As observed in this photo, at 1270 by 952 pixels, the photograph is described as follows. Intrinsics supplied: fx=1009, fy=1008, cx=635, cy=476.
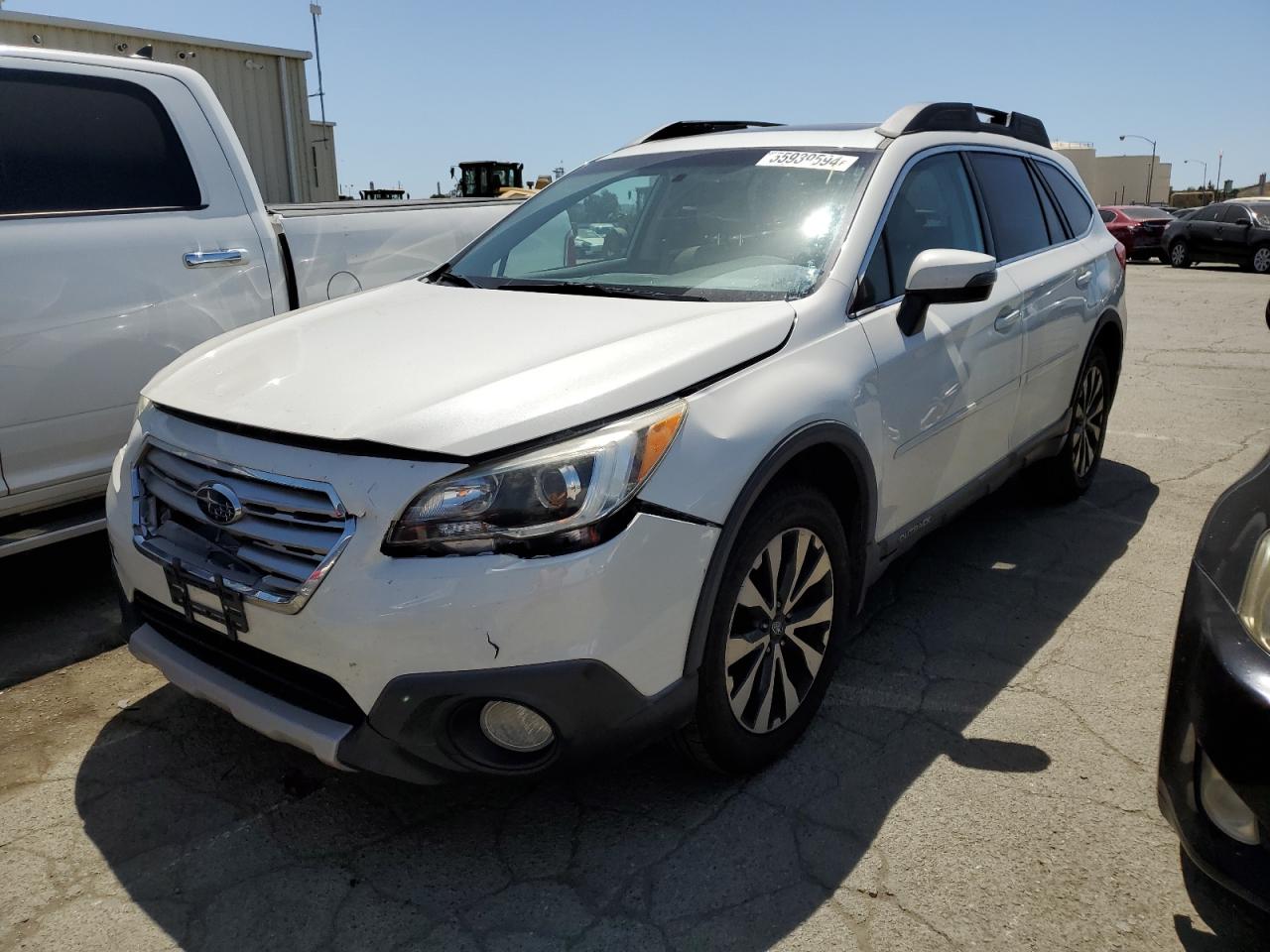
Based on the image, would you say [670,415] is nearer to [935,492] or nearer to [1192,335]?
[935,492]

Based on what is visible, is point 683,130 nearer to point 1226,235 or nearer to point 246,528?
point 246,528

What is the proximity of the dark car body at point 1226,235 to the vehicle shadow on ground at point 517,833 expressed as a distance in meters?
23.1

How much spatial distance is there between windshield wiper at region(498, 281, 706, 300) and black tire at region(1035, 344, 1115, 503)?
246 centimetres

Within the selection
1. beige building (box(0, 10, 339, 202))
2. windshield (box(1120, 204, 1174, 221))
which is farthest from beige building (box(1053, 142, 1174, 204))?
beige building (box(0, 10, 339, 202))

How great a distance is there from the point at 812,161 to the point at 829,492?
118 cm

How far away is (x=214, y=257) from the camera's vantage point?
3.85 m

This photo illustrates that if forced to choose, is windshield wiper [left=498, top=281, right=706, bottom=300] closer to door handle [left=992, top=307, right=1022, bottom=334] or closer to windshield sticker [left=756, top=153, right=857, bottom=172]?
windshield sticker [left=756, top=153, right=857, bottom=172]

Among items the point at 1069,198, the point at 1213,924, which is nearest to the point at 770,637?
the point at 1213,924

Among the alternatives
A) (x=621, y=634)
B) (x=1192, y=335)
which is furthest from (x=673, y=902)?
(x=1192, y=335)

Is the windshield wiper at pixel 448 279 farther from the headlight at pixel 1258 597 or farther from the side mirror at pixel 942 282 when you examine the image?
the headlight at pixel 1258 597

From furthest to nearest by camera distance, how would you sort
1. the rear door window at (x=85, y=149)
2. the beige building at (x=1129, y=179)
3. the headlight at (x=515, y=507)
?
the beige building at (x=1129, y=179), the rear door window at (x=85, y=149), the headlight at (x=515, y=507)

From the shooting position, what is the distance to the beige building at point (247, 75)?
376 inches

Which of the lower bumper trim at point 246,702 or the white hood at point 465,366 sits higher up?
the white hood at point 465,366

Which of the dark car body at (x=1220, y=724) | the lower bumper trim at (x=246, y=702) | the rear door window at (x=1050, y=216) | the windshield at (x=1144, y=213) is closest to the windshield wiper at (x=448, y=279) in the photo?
the lower bumper trim at (x=246, y=702)
